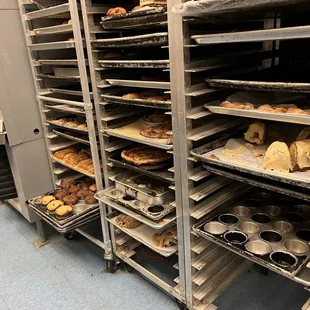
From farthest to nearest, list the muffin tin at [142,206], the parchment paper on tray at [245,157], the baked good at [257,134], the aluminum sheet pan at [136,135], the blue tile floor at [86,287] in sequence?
the blue tile floor at [86,287], the muffin tin at [142,206], the aluminum sheet pan at [136,135], the baked good at [257,134], the parchment paper on tray at [245,157]

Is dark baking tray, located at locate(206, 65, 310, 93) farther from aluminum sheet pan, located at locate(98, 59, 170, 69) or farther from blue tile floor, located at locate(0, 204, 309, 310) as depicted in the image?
blue tile floor, located at locate(0, 204, 309, 310)

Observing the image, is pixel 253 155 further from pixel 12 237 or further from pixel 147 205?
pixel 12 237

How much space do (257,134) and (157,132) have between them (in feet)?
1.58

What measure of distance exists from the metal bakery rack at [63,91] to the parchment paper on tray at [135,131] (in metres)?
0.20

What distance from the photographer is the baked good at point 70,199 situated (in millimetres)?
2086

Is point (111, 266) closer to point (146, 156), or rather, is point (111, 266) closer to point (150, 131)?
point (146, 156)

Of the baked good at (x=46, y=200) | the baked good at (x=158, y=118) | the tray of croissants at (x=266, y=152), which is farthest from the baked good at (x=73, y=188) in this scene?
the tray of croissants at (x=266, y=152)

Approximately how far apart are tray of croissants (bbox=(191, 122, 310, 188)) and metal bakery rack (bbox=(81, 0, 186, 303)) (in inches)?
9.2

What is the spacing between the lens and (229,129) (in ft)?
5.03

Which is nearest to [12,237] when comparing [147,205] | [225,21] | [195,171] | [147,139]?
[147,205]

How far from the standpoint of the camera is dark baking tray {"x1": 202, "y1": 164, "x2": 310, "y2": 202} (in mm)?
1098

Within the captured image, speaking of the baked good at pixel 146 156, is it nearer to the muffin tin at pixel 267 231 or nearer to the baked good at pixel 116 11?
the muffin tin at pixel 267 231

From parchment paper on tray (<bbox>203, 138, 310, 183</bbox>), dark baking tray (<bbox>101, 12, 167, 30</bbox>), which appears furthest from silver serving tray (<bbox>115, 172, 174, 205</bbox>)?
dark baking tray (<bbox>101, 12, 167, 30</bbox>)

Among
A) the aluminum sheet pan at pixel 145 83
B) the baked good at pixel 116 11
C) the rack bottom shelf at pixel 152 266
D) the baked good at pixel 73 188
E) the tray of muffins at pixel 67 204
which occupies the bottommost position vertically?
the rack bottom shelf at pixel 152 266
